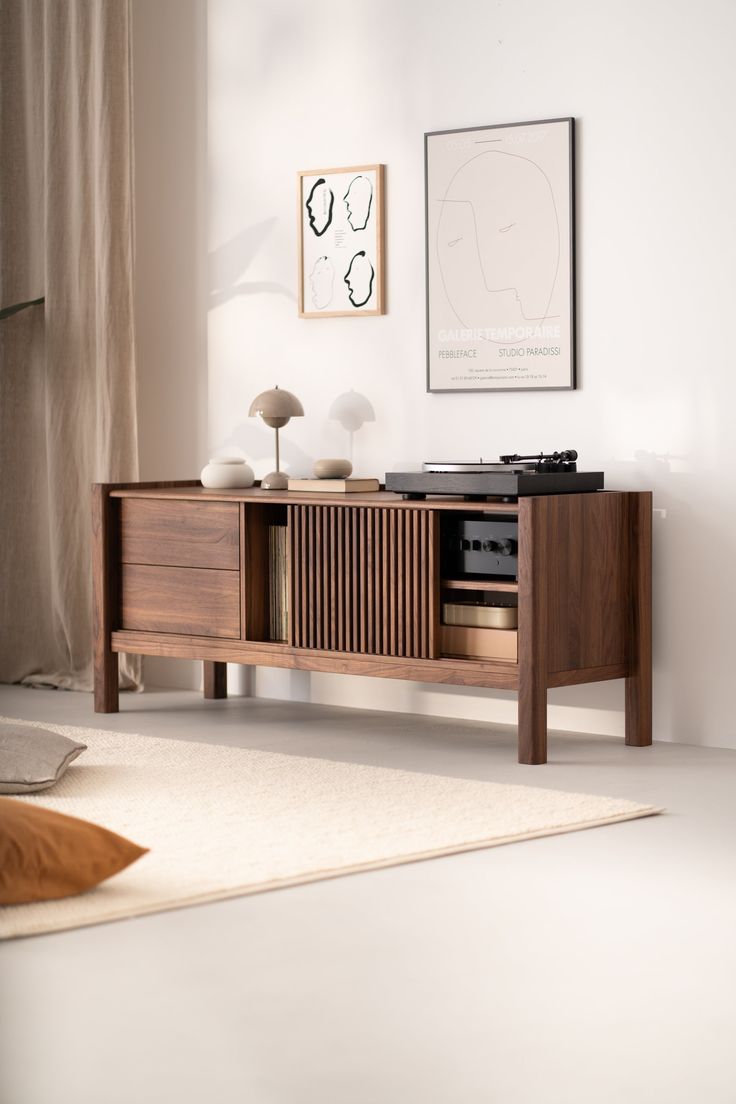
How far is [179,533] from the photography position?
15.1 ft

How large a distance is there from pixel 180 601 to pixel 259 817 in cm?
145

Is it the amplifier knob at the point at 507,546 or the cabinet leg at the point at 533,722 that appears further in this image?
the amplifier knob at the point at 507,546

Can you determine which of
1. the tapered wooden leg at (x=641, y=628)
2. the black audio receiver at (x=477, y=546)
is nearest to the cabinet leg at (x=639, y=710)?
the tapered wooden leg at (x=641, y=628)

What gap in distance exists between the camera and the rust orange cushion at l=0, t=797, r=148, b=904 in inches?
103

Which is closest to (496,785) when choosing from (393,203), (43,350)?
(393,203)

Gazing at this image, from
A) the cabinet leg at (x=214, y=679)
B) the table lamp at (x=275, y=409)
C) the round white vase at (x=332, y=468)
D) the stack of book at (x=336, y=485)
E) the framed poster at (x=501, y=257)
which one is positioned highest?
the framed poster at (x=501, y=257)

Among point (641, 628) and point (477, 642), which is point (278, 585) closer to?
point (477, 642)

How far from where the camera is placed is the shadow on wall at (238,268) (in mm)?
5043

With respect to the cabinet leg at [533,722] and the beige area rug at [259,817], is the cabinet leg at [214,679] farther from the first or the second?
the cabinet leg at [533,722]

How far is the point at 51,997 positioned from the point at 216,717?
2463mm

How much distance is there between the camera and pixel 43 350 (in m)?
5.39

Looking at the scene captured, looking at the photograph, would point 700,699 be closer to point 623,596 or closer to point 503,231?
point 623,596

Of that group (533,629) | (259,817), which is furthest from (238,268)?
(259,817)

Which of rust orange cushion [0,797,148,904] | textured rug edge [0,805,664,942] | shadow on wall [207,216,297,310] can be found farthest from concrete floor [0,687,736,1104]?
shadow on wall [207,216,297,310]
